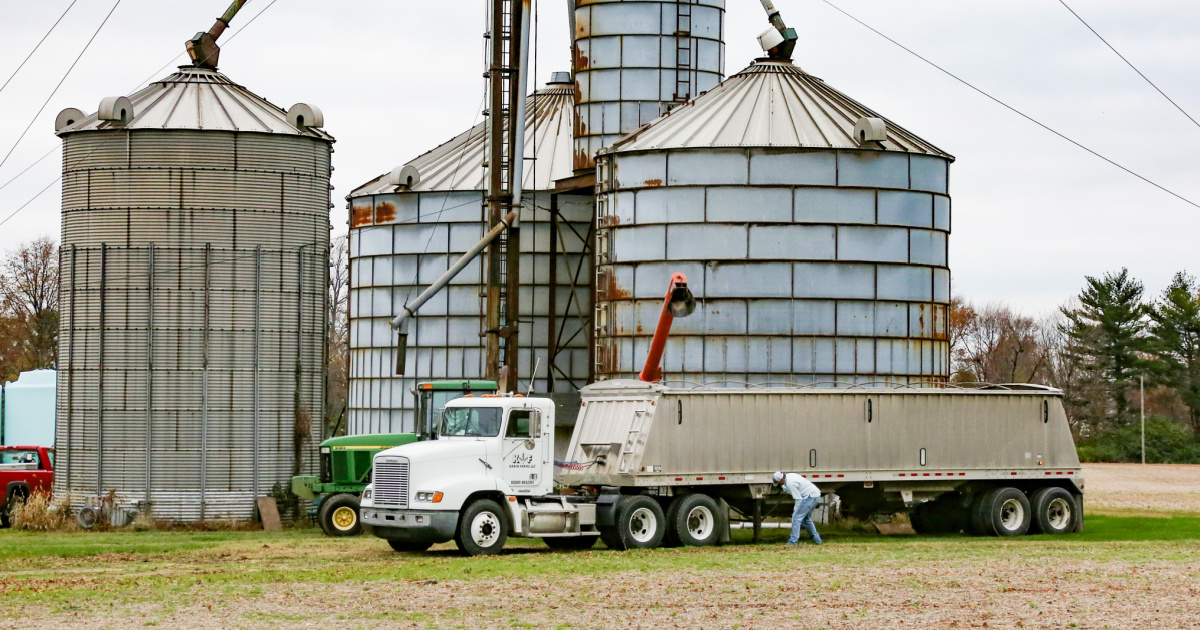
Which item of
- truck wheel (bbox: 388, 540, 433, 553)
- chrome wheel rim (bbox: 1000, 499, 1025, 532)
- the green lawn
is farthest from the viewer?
chrome wheel rim (bbox: 1000, 499, 1025, 532)

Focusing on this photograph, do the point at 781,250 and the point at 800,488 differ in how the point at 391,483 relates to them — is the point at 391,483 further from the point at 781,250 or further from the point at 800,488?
the point at 781,250

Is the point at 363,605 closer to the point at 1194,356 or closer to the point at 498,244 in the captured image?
the point at 498,244

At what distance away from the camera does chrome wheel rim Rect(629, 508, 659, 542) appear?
100 ft

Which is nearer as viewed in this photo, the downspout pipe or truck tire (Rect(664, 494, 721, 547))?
truck tire (Rect(664, 494, 721, 547))

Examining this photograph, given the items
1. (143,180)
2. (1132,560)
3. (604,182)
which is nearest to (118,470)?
(143,180)

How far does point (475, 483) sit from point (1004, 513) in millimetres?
12173

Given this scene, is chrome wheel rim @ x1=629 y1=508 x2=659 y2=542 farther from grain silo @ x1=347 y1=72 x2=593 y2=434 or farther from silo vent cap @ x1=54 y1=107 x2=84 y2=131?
silo vent cap @ x1=54 y1=107 x2=84 y2=131

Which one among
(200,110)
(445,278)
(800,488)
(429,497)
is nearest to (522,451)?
(429,497)

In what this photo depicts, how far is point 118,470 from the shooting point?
1597 inches

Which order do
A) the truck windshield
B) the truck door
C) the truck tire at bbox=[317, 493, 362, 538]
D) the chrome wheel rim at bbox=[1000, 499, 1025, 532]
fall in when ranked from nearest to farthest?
the truck door < the truck windshield < the chrome wheel rim at bbox=[1000, 499, 1025, 532] < the truck tire at bbox=[317, 493, 362, 538]

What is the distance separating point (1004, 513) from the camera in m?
35.0

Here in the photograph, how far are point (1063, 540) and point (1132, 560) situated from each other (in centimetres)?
638

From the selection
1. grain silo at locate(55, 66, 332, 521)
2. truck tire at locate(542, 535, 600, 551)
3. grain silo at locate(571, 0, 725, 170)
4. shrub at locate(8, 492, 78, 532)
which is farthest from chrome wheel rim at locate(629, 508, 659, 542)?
grain silo at locate(571, 0, 725, 170)

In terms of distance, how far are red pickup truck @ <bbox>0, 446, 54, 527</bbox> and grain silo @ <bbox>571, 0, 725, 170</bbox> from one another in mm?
17038
